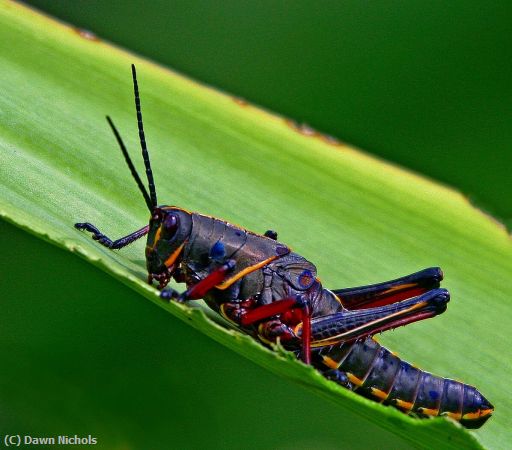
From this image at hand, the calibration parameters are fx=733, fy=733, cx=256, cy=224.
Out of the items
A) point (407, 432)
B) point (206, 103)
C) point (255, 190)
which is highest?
point (206, 103)

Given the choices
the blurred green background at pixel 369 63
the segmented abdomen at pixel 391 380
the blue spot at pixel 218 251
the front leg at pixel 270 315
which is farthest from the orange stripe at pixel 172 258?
the blurred green background at pixel 369 63

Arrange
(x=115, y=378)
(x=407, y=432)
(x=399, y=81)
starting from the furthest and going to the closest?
1. (x=399, y=81)
2. (x=115, y=378)
3. (x=407, y=432)

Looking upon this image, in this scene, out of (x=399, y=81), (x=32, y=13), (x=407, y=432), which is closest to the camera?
(x=407, y=432)

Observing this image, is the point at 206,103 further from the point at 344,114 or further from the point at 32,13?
the point at 344,114

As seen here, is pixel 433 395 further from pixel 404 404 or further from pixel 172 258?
pixel 172 258

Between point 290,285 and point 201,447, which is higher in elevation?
point 290,285

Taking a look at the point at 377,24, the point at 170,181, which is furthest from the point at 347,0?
the point at 170,181

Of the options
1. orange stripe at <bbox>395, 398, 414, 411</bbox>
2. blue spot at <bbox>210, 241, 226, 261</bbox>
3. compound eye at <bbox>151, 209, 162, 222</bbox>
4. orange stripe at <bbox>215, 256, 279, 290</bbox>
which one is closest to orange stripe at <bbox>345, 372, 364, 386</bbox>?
orange stripe at <bbox>395, 398, 414, 411</bbox>
